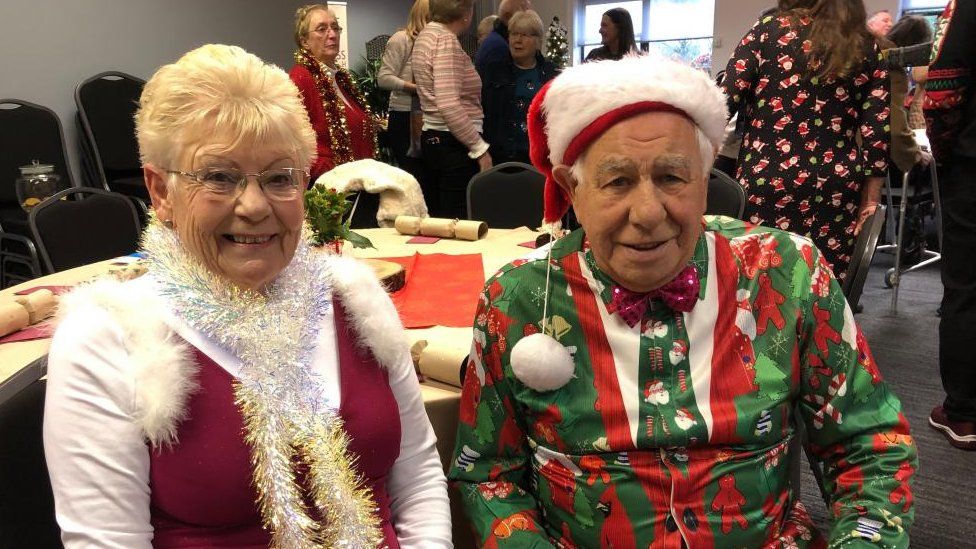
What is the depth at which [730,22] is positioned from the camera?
9.12 metres

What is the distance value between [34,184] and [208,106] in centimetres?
376

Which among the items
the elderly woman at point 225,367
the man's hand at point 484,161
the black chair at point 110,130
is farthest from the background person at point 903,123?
the black chair at point 110,130

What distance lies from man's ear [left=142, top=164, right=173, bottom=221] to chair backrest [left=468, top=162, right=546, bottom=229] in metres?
2.39

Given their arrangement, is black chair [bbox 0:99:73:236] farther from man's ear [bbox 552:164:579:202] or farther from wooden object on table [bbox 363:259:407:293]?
man's ear [bbox 552:164:579:202]

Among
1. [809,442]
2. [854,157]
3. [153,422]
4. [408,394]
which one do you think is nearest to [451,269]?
[408,394]

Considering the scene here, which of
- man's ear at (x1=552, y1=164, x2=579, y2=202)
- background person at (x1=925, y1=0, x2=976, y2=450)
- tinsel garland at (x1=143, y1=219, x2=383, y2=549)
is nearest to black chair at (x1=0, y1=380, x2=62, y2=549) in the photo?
tinsel garland at (x1=143, y1=219, x2=383, y2=549)

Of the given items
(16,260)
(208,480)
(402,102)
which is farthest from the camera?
(402,102)

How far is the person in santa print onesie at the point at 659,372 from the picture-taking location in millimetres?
1193

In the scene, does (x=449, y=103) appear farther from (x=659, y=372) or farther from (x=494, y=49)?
(x=659, y=372)

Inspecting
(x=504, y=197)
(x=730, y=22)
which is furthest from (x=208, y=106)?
(x=730, y=22)

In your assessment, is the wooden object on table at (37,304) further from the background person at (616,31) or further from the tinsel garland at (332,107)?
the background person at (616,31)

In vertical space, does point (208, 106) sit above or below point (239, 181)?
above

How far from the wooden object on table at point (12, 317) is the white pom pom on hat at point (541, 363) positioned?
129cm

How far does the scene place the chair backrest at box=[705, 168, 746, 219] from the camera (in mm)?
2746
